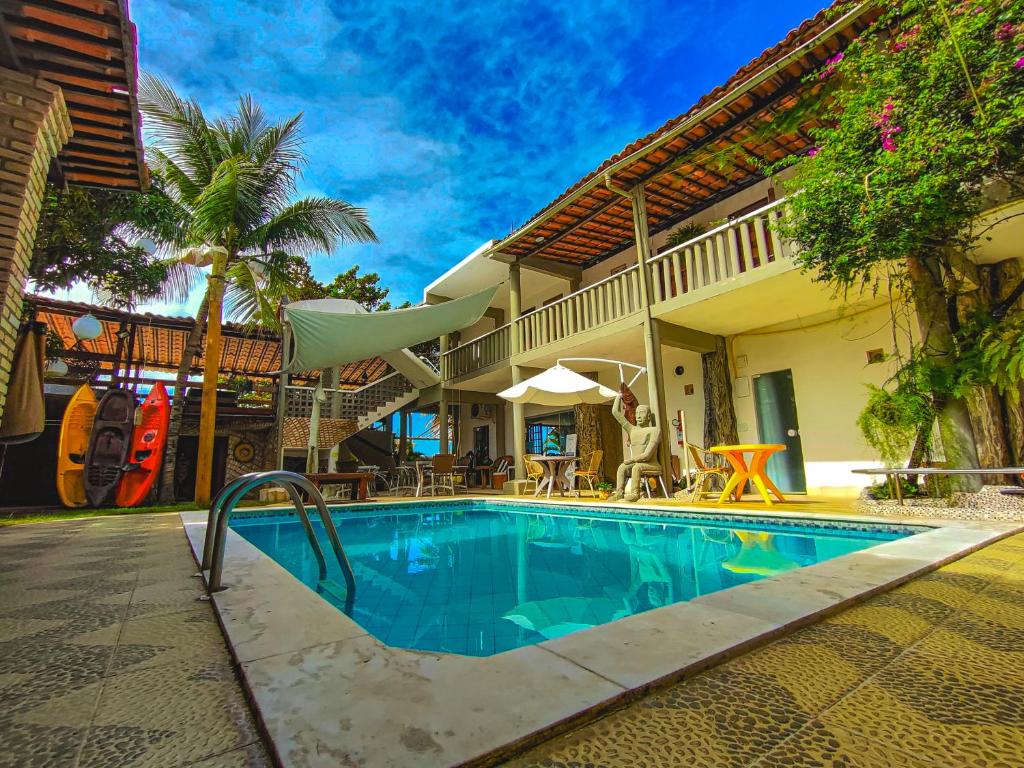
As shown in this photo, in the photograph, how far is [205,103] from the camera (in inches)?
373

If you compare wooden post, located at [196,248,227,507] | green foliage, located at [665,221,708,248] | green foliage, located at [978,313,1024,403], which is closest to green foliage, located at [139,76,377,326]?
wooden post, located at [196,248,227,507]

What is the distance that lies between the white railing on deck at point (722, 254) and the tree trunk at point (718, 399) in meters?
1.60

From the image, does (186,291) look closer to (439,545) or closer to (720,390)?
(439,545)

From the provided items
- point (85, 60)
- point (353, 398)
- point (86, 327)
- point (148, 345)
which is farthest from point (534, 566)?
point (148, 345)

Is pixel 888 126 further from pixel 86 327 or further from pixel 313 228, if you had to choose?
pixel 86 327

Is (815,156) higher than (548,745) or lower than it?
higher

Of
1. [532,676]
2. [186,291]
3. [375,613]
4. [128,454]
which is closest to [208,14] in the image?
[186,291]

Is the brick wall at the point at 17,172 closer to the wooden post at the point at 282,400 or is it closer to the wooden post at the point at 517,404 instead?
the wooden post at the point at 517,404

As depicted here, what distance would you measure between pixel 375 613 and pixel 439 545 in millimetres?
2325

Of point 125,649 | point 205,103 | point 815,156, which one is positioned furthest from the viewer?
point 205,103

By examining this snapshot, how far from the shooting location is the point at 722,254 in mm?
7043

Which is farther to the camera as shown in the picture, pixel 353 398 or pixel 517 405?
pixel 353 398

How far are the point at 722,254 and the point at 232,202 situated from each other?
8581 millimetres

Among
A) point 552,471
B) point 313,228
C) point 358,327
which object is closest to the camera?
point 552,471
